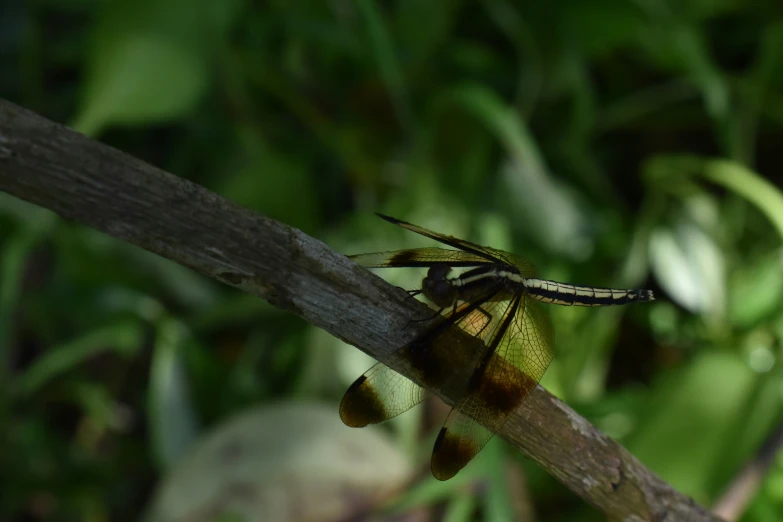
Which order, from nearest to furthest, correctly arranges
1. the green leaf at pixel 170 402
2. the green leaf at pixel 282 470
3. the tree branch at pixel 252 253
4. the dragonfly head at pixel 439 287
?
the tree branch at pixel 252 253 → the dragonfly head at pixel 439 287 → the green leaf at pixel 282 470 → the green leaf at pixel 170 402

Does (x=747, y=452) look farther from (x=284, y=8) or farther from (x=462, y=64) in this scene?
(x=284, y=8)

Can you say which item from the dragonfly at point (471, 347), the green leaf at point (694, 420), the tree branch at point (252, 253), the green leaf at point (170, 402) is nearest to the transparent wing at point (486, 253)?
the dragonfly at point (471, 347)

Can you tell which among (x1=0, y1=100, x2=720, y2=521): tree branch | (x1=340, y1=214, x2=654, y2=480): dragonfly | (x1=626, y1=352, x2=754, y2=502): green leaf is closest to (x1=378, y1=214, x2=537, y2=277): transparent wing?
(x1=340, y1=214, x2=654, y2=480): dragonfly

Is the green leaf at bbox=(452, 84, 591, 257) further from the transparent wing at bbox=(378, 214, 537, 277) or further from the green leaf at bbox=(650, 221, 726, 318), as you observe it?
the transparent wing at bbox=(378, 214, 537, 277)

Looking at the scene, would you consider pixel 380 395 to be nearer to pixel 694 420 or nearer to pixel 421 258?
pixel 421 258

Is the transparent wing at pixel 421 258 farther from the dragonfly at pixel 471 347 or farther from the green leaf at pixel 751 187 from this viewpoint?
the green leaf at pixel 751 187

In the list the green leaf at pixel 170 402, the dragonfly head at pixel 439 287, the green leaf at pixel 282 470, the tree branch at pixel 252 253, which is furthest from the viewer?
the green leaf at pixel 170 402

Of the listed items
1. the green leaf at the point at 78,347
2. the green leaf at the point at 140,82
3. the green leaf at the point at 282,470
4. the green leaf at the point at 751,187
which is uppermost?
the green leaf at the point at 751,187
